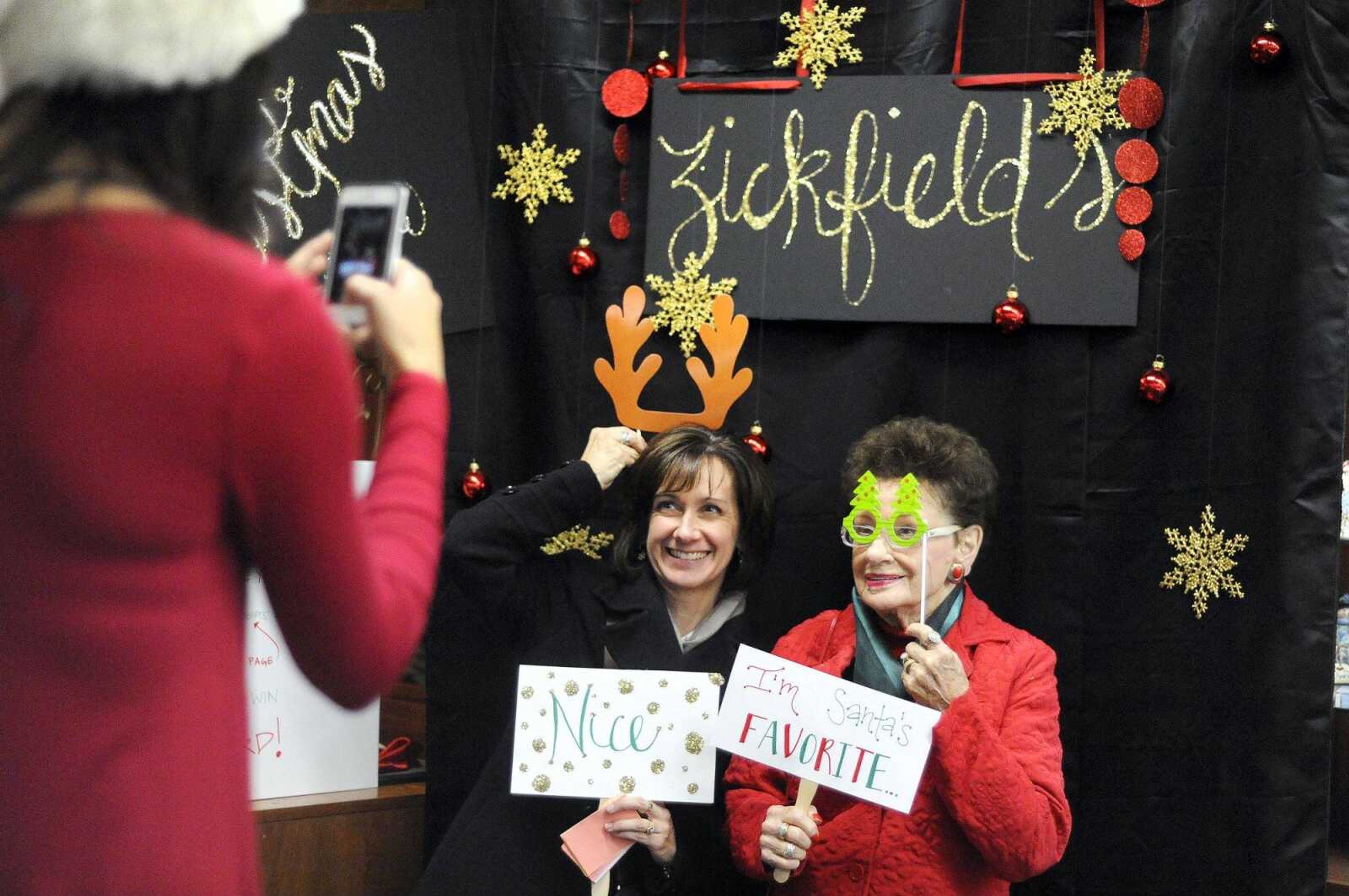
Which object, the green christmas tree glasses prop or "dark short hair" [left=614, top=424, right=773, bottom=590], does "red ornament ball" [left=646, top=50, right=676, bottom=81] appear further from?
the green christmas tree glasses prop

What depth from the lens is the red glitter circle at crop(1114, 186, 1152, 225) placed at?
8.57 feet

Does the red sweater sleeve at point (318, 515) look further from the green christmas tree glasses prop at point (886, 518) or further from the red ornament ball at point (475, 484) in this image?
the red ornament ball at point (475, 484)

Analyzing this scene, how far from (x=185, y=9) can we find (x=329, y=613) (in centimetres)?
39

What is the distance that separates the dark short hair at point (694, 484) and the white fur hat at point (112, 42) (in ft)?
5.74

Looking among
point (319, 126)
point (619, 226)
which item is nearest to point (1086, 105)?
point (619, 226)

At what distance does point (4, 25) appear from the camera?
917 mm

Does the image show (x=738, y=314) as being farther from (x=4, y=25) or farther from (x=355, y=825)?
(x=4, y=25)

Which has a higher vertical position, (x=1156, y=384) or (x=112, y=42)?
(x=112, y=42)

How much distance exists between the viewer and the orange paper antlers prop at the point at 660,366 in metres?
2.76

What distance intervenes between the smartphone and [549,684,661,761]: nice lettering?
1282 mm

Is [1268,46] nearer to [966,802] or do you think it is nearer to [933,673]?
[933,673]

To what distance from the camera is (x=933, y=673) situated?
2.24 metres

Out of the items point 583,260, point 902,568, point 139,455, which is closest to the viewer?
point 139,455

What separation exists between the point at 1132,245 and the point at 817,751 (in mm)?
1111
